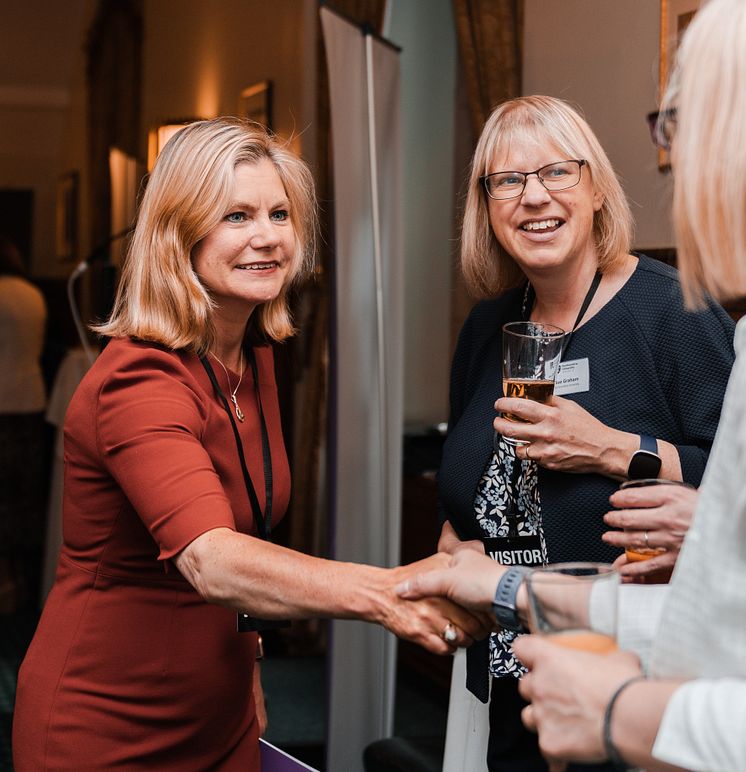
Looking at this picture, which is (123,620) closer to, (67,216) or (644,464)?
(644,464)

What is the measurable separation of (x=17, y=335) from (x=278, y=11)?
2.27 metres

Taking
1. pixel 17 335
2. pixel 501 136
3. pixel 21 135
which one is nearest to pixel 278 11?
pixel 21 135

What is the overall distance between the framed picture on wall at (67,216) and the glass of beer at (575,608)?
4763 mm

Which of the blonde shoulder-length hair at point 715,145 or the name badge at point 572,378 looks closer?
the blonde shoulder-length hair at point 715,145

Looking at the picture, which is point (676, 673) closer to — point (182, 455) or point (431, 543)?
point (182, 455)

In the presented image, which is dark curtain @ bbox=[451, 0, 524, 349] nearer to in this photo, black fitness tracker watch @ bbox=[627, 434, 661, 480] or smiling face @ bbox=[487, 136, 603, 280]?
smiling face @ bbox=[487, 136, 603, 280]

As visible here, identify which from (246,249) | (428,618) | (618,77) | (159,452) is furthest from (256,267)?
(618,77)

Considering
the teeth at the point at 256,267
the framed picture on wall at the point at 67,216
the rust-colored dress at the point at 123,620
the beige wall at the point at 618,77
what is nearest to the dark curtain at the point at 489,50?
the beige wall at the point at 618,77

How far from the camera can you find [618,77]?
11.5ft

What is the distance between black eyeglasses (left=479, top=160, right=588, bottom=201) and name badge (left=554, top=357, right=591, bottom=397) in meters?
0.34

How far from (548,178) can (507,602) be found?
885 mm

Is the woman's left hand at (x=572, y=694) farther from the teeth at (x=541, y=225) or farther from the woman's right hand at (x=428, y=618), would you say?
the teeth at (x=541, y=225)

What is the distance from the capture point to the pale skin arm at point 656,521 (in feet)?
5.23

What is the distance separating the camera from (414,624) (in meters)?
1.49
